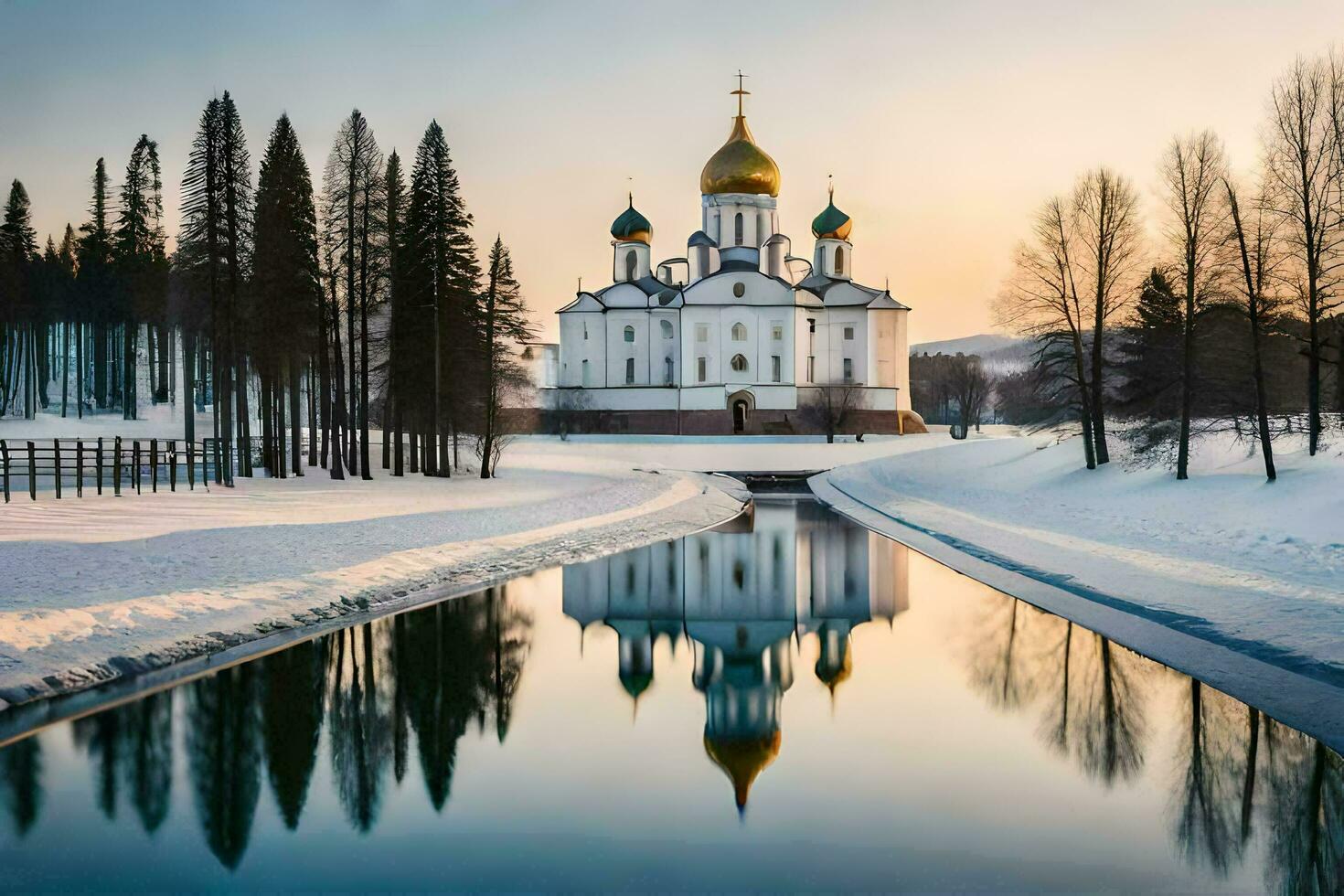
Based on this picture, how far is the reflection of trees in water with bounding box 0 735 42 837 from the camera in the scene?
5.65 metres

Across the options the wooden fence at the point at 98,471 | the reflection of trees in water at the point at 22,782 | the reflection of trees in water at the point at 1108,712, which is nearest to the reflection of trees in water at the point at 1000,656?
the reflection of trees in water at the point at 1108,712

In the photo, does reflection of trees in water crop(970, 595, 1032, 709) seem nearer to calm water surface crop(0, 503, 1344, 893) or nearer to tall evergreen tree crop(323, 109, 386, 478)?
calm water surface crop(0, 503, 1344, 893)

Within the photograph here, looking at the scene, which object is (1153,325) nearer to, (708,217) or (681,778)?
(681,778)

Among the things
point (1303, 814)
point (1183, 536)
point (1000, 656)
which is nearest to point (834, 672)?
point (1000, 656)

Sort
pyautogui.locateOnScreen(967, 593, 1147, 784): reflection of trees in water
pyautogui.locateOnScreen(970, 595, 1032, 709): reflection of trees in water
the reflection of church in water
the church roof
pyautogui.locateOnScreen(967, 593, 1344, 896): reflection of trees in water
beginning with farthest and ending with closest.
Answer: the church roof < pyautogui.locateOnScreen(970, 595, 1032, 709): reflection of trees in water < the reflection of church in water < pyautogui.locateOnScreen(967, 593, 1147, 784): reflection of trees in water < pyautogui.locateOnScreen(967, 593, 1344, 896): reflection of trees in water

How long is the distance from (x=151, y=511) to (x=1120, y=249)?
27.1 metres

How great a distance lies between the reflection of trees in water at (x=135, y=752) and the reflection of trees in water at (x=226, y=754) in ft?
0.56

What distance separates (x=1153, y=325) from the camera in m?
33.2

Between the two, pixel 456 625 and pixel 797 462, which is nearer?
pixel 456 625

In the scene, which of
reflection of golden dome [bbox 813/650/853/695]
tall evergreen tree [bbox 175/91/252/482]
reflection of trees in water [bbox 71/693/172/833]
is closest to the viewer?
reflection of trees in water [bbox 71/693/172/833]

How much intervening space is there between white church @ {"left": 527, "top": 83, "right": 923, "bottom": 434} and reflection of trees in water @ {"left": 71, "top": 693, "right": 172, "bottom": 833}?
216 ft

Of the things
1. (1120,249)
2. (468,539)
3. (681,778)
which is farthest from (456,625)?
(1120,249)

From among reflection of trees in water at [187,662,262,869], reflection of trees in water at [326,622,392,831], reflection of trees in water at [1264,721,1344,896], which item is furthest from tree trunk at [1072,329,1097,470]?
reflection of trees in water at [187,662,262,869]

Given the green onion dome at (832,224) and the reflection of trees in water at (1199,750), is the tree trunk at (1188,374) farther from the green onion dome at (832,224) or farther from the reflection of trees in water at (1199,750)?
the green onion dome at (832,224)
